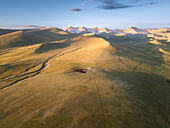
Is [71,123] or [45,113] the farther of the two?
[45,113]

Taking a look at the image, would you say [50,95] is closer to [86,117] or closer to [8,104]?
[8,104]

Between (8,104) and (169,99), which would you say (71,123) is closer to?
(8,104)

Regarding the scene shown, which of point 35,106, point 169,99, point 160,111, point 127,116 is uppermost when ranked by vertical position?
point 35,106

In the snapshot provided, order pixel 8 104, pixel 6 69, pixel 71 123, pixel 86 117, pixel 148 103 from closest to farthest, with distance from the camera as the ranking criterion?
1. pixel 71 123
2. pixel 86 117
3. pixel 8 104
4. pixel 148 103
5. pixel 6 69

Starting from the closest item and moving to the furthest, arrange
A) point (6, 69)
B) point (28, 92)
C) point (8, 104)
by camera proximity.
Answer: point (8, 104) < point (28, 92) < point (6, 69)

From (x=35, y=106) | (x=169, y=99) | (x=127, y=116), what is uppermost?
(x=35, y=106)

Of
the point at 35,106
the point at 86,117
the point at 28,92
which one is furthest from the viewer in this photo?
the point at 28,92

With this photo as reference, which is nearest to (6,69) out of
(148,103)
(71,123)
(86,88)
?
(86,88)

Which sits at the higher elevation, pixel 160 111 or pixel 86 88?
pixel 86 88

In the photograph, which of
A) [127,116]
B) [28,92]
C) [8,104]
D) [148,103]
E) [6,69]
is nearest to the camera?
[127,116]

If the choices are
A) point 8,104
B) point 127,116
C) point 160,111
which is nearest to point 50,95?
point 8,104
